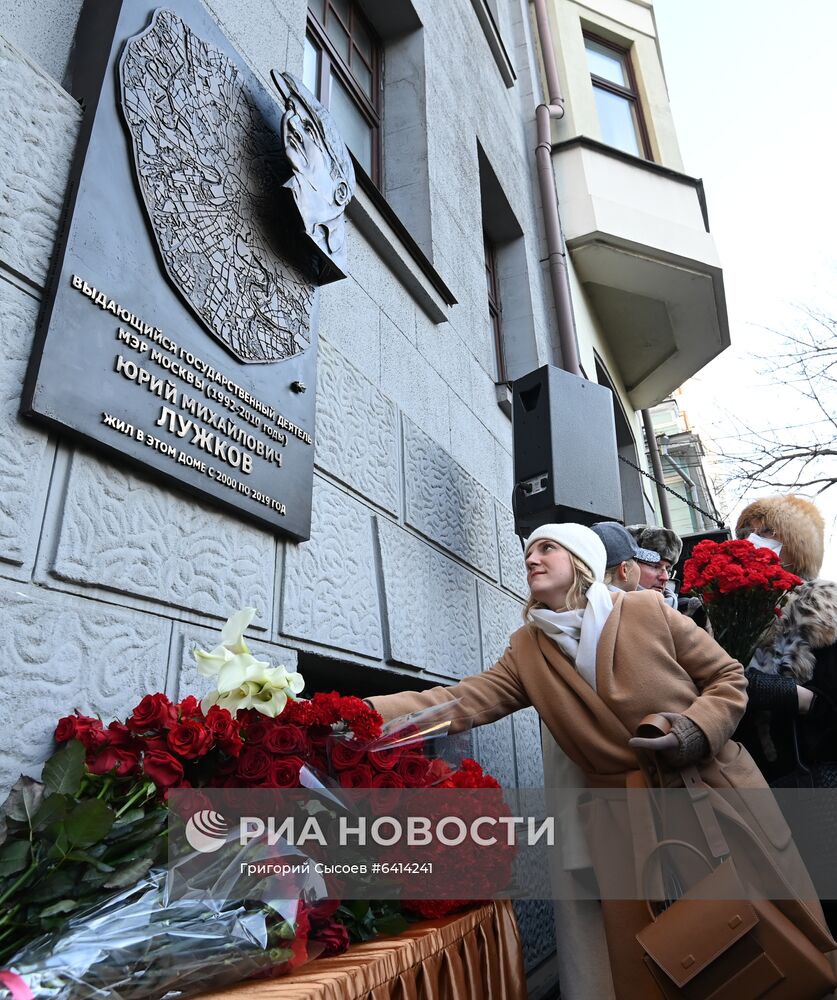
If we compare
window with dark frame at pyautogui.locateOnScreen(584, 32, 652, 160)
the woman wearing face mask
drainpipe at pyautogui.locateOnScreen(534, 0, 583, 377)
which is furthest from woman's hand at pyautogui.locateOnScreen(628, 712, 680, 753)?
window with dark frame at pyautogui.locateOnScreen(584, 32, 652, 160)

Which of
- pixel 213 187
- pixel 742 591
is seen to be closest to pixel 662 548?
pixel 742 591

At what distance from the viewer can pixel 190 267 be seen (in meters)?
2.17

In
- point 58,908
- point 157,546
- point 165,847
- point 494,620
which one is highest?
point 494,620

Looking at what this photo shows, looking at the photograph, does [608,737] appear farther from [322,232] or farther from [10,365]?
[322,232]

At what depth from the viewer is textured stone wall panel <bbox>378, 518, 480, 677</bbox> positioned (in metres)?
3.04

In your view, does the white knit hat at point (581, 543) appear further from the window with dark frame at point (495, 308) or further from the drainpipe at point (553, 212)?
the drainpipe at point (553, 212)

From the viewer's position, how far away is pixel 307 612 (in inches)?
97.7

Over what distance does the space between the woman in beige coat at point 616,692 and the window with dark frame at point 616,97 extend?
8.52 metres

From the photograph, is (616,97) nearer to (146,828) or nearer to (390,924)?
(390,924)

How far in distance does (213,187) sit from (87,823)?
192cm

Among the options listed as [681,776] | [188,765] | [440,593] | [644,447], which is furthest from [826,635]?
[644,447]

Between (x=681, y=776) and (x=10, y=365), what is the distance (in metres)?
1.96

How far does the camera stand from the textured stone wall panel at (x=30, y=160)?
1718 mm

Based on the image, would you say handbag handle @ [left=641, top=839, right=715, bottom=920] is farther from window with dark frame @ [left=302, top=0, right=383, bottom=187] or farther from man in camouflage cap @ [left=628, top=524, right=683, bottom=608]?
window with dark frame @ [left=302, top=0, right=383, bottom=187]
